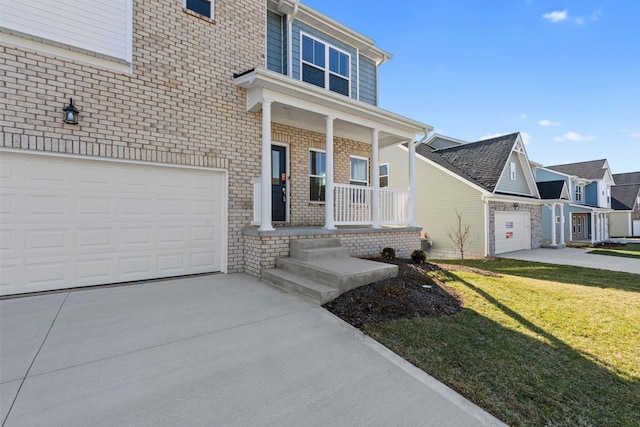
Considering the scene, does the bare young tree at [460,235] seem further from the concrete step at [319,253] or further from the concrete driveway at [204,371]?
the concrete driveway at [204,371]

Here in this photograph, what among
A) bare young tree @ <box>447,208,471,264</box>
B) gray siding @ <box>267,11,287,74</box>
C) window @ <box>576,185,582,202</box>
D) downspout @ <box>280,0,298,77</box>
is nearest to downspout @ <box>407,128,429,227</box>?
downspout @ <box>280,0,298,77</box>

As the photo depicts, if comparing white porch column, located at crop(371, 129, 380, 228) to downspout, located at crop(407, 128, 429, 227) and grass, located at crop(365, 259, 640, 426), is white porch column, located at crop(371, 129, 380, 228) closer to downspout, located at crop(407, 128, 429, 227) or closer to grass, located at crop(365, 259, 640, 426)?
downspout, located at crop(407, 128, 429, 227)

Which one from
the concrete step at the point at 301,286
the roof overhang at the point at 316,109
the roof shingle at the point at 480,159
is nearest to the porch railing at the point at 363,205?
the concrete step at the point at 301,286

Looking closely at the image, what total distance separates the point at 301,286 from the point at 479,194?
1131cm

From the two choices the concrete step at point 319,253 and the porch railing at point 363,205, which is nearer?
the concrete step at point 319,253

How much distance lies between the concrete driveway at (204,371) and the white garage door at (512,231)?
41.3 feet

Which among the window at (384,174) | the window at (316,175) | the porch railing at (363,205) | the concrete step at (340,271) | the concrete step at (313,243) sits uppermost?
the window at (384,174)

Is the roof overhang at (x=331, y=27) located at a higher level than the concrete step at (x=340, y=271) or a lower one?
higher

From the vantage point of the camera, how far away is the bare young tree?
504 inches

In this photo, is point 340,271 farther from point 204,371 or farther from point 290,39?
point 290,39

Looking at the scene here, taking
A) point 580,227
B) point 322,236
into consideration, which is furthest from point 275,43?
point 580,227

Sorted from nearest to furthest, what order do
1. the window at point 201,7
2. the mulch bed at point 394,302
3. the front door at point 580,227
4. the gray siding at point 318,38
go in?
the mulch bed at point 394,302 < the window at point 201,7 < the gray siding at point 318,38 < the front door at point 580,227

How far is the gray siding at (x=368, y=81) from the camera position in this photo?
365 inches

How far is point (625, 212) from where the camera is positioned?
2669 centimetres
